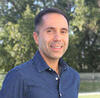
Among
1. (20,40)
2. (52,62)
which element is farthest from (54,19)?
(20,40)

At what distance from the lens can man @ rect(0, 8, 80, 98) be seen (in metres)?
1.51

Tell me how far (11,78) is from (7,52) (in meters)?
15.6

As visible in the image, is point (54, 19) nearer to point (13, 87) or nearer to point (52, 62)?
point (52, 62)

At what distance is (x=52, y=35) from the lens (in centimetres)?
165

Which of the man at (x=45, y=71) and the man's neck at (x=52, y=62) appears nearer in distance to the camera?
the man at (x=45, y=71)

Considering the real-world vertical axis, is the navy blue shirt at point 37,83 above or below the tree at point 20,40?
above

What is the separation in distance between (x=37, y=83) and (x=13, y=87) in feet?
0.59

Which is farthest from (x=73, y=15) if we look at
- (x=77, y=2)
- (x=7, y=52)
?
(x=7, y=52)

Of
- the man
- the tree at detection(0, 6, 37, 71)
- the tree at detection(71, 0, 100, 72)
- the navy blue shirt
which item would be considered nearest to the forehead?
the man

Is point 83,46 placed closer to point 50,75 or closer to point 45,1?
point 45,1

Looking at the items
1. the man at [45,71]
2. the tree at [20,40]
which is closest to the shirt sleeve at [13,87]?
the man at [45,71]

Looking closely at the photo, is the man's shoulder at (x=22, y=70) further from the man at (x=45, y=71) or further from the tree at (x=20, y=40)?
the tree at (x=20, y=40)

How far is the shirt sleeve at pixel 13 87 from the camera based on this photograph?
1.49 metres

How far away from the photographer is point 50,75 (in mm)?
1675
